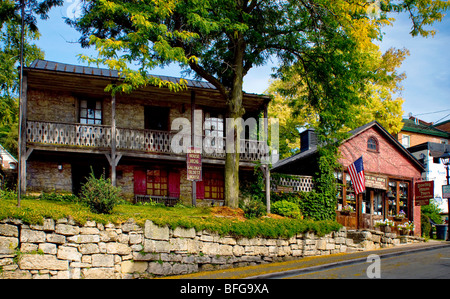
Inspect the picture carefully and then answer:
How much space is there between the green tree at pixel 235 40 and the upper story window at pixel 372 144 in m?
3.66

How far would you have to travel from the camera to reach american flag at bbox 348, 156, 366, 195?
1862 cm

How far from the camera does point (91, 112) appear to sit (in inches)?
792

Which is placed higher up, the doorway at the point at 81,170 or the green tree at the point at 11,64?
the green tree at the point at 11,64

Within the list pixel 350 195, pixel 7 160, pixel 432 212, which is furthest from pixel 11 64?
pixel 432 212

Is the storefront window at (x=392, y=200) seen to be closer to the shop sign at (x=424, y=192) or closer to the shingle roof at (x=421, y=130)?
the shop sign at (x=424, y=192)

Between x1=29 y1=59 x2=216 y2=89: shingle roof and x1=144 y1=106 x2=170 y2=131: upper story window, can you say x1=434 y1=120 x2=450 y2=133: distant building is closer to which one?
x1=29 y1=59 x2=216 y2=89: shingle roof

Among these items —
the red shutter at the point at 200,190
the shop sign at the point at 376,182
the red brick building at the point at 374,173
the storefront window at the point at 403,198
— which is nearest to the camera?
the red brick building at the point at 374,173

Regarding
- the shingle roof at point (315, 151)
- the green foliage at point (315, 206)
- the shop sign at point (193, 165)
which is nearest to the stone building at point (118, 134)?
the shop sign at point (193, 165)

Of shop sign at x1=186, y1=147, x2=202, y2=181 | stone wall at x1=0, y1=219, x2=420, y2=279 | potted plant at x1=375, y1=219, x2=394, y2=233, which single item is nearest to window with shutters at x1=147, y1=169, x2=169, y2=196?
shop sign at x1=186, y1=147, x2=202, y2=181

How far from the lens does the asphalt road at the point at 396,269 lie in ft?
34.0

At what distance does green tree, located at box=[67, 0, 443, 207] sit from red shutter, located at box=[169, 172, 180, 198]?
4.59 m

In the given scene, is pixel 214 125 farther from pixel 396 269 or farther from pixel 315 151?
pixel 396 269
